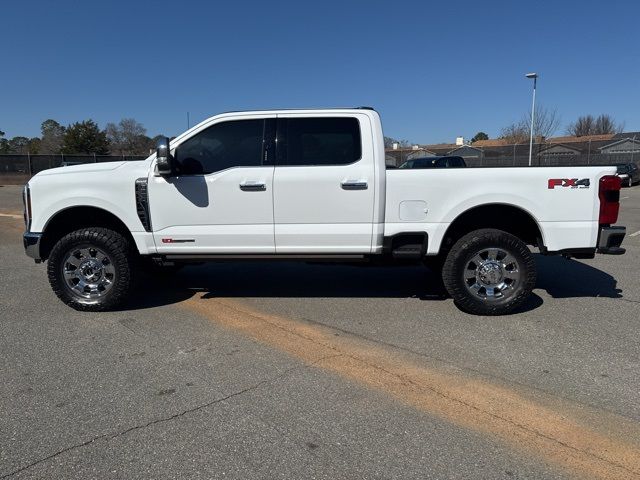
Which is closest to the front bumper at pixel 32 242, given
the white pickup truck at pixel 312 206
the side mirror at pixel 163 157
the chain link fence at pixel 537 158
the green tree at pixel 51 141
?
the white pickup truck at pixel 312 206

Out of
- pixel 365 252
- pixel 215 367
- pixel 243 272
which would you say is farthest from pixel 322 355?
pixel 243 272

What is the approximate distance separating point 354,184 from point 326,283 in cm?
192

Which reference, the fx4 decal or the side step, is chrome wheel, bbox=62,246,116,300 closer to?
Result: the side step

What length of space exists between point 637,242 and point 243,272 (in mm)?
7771

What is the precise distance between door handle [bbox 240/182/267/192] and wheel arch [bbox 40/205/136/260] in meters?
1.39

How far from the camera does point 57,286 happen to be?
17.1ft

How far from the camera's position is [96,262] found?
205 inches

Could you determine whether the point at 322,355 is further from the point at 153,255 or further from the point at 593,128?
the point at 593,128

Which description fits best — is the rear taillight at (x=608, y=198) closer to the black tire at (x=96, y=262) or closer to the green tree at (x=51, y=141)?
the black tire at (x=96, y=262)

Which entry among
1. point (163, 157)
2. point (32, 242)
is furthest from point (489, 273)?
point (32, 242)

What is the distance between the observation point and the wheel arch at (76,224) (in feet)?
17.3

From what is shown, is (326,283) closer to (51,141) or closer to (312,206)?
(312,206)

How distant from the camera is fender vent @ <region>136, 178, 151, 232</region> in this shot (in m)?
5.00

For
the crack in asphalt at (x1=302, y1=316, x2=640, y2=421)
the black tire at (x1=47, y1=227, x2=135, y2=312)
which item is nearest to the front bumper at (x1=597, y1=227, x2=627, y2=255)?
the crack in asphalt at (x1=302, y1=316, x2=640, y2=421)
